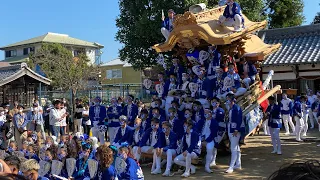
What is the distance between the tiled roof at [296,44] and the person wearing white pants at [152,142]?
7.96 meters

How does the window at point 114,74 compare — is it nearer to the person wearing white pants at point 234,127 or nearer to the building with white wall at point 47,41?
the building with white wall at point 47,41

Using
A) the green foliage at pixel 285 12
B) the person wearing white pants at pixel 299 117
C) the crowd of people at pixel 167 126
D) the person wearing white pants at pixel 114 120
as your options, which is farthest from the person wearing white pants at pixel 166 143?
the green foliage at pixel 285 12

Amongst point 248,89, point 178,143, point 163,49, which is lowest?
point 178,143

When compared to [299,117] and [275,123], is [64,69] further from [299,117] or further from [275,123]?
[275,123]

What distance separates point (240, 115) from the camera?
325 inches

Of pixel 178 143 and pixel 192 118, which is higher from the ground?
pixel 192 118

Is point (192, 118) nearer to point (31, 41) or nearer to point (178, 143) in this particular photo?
point (178, 143)

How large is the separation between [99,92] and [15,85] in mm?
5169

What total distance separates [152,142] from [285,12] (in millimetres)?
18204

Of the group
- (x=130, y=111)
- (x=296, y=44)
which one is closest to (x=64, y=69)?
(x=130, y=111)

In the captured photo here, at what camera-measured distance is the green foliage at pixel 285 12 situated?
2325 cm

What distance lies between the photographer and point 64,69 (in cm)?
2438

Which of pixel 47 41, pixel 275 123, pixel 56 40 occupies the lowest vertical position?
pixel 275 123

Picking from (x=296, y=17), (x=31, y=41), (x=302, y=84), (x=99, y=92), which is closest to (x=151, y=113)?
(x=302, y=84)
